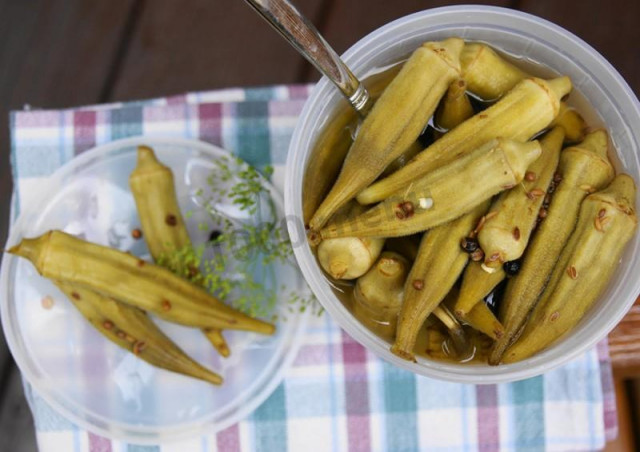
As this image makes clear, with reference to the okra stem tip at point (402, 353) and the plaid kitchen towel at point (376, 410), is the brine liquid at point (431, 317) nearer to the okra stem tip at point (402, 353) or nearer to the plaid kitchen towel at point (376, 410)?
the okra stem tip at point (402, 353)

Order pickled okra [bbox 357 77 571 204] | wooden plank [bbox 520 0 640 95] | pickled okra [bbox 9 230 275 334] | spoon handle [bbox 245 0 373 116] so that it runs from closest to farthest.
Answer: spoon handle [bbox 245 0 373 116], pickled okra [bbox 357 77 571 204], pickled okra [bbox 9 230 275 334], wooden plank [bbox 520 0 640 95]

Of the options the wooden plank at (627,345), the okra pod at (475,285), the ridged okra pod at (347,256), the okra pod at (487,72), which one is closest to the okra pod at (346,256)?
the ridged okra pod at (347,256)

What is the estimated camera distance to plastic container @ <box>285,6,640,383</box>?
0.76m

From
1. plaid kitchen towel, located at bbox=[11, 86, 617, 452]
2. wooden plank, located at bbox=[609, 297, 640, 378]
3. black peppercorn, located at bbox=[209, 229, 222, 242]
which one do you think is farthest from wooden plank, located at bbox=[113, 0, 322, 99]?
wooden plank, located at bbox=[609, 297, 640, 378]

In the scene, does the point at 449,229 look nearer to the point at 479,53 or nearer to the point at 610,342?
the point at 479,53

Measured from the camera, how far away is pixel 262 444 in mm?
987

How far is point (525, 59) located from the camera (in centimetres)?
83

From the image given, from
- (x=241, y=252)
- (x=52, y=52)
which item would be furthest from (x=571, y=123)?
(x=52, y=52)

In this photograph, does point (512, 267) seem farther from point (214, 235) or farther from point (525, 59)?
point (214, 235)

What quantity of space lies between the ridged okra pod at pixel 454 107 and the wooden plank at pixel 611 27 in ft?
1.20

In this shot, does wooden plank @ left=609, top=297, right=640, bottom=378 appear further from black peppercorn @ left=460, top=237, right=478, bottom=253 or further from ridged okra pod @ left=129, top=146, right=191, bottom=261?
ridged okra pod @ left=129, top=146, right=191, bottom=261

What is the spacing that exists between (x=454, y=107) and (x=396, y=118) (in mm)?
61

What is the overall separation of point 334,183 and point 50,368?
1.54 feet

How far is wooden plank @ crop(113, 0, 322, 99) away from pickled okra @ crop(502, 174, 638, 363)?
50cm
